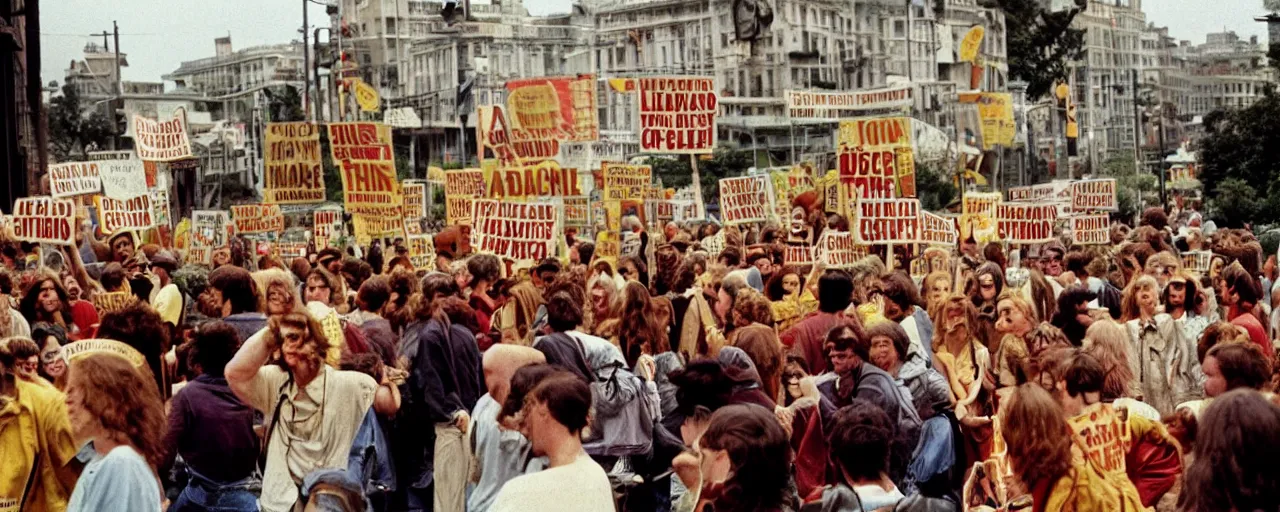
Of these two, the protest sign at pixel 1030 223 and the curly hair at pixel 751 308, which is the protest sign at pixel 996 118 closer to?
the protest sign at pixel 1030 223

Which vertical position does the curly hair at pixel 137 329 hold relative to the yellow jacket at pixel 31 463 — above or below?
above

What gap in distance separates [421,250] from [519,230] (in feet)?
15.4

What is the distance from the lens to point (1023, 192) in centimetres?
3956

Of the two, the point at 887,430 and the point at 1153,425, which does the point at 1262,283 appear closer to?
the point at 1153,425

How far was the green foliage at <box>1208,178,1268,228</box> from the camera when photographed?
42.8m

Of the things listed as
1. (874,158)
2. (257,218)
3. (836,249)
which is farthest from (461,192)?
(836,249)

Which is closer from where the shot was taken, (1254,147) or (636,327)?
(636,327)

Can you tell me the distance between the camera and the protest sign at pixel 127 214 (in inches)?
920

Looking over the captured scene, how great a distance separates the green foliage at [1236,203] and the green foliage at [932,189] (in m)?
47.5

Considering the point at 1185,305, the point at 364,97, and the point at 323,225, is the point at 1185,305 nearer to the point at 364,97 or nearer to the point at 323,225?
the point at 323,225

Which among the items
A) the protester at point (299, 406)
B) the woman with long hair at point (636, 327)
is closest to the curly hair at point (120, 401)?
the protester at point (299, 406)

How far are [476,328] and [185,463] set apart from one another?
3.36 metres

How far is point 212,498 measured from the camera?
902cm

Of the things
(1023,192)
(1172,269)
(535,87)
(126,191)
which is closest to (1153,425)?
(1172,269)
